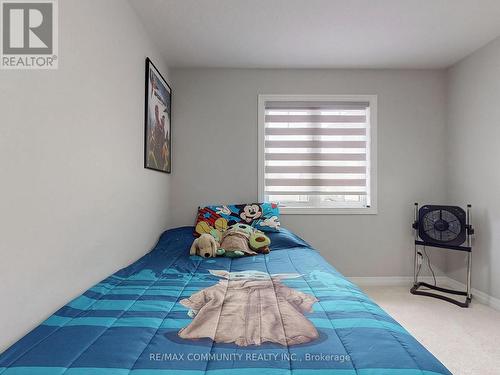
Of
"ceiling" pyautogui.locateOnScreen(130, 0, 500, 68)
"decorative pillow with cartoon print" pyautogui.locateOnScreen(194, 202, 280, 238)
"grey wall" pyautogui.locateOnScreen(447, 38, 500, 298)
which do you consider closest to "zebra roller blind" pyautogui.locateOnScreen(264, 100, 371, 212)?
"decorative pillow with cartoon print" pyautogui.locateOnScreen(194, 202, 280, 238)

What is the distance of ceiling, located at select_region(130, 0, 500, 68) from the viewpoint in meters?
2.39

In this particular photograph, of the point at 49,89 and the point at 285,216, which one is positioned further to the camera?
the point at 285,216

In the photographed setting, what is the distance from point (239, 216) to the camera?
10.9 feet

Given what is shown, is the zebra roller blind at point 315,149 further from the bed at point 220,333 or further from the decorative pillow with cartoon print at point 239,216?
the bed at point 220,333

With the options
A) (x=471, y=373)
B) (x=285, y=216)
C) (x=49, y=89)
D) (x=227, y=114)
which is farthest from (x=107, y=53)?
(x=471, y=373)

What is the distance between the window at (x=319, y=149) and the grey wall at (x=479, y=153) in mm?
866

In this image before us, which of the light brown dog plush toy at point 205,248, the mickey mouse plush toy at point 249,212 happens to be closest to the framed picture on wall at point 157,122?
the light brown dog plush toy at point 205,248

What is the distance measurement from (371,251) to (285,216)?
1071 millimetres

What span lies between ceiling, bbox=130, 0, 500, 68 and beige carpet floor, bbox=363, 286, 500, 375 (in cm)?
248

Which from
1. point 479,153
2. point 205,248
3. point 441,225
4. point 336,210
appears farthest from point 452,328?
point 205,248

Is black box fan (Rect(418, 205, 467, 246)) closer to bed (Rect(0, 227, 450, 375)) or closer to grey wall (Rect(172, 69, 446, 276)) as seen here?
grey wall (Rect(172, 69, 446, 276))

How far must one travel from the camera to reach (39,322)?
131 cm

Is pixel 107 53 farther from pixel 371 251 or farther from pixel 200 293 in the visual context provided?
pixel 371 251

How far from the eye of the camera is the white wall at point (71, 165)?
1177 millimetres
